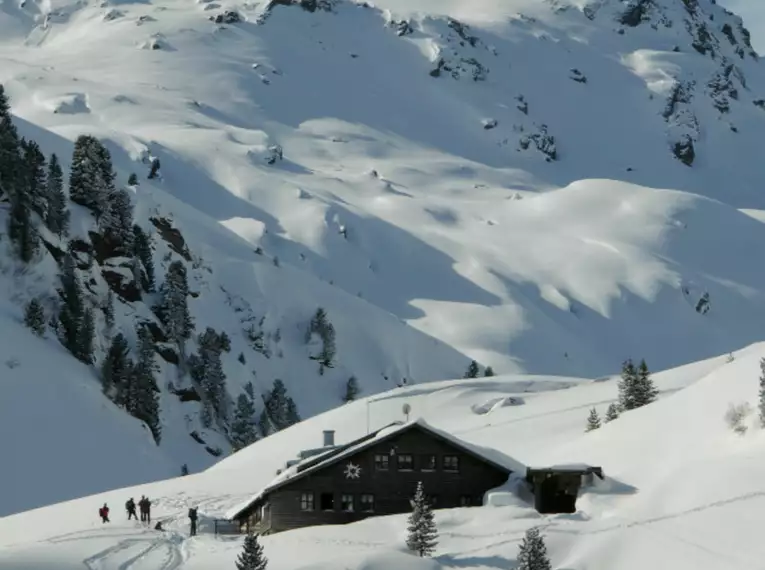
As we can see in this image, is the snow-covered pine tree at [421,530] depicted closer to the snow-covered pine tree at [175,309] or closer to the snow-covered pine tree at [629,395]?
the snow-covered pine tree at [629,395]

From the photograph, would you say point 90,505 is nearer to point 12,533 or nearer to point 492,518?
point 12,533

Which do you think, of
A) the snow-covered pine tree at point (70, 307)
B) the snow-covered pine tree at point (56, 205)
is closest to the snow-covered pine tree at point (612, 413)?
the snow-covered pine tree at point (70, 307)

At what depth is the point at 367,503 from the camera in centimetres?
4938

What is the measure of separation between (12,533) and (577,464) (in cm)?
2499

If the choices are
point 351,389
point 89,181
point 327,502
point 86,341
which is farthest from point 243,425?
point 327,502

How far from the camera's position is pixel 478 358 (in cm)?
17362

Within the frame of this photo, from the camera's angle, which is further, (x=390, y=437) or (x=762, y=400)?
(x=390, y=437)

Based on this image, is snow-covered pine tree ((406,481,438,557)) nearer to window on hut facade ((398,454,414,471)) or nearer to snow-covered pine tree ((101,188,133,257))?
window on hut facade ((398,454,414,471))

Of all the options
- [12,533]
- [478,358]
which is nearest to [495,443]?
[12,533]

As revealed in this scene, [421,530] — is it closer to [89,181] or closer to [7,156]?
[7,156]

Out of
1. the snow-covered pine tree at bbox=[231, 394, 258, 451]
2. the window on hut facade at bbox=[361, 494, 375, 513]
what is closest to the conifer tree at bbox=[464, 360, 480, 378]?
the snow-covered pine tree at bbox=[231, 394, 258, 451]

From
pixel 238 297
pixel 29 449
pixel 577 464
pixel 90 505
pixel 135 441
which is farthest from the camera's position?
pixel 238 297

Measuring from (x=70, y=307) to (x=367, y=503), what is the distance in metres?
58.7

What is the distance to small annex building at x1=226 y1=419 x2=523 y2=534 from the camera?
161ft
